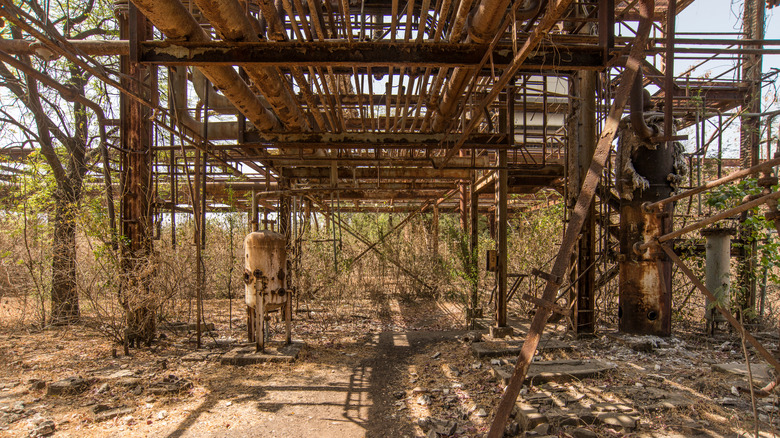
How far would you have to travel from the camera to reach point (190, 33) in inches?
149

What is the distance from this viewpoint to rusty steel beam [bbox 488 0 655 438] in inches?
107

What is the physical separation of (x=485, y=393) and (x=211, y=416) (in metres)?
3.48

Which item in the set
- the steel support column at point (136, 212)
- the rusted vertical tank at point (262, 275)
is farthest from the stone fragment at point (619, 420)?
the steel support column at point (136, 212)

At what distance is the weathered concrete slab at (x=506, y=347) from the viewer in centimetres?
666

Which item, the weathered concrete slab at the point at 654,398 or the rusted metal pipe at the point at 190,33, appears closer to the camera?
the rusted metal pipe at the point at 190,33

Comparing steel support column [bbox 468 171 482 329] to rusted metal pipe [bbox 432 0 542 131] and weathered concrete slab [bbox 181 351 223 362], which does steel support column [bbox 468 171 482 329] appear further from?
weathered concrete slab [bbox 181 351 223 362]

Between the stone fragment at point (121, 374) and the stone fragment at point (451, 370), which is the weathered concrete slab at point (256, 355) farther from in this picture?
the stone fragment at point (451, 370)

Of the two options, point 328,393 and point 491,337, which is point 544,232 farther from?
point 328,393

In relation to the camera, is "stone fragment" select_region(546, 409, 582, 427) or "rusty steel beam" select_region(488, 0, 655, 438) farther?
"stone fragment" select_region(546, 409, 582, 427)

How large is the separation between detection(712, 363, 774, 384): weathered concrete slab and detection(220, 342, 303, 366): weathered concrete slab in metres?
6.48

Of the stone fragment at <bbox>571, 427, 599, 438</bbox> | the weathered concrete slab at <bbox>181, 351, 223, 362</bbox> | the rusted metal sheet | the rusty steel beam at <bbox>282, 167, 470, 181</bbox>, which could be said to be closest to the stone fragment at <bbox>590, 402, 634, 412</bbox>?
the stone fragment at <bbox>571, 427, 599, 438</bbox>

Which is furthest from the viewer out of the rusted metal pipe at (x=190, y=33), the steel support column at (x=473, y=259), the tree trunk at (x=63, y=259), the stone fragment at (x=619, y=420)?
the steel support column at (x=473, y=259)

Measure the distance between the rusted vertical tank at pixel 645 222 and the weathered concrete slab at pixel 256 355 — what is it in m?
6.16

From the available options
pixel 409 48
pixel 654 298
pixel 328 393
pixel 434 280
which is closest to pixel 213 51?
pixel 409 48
